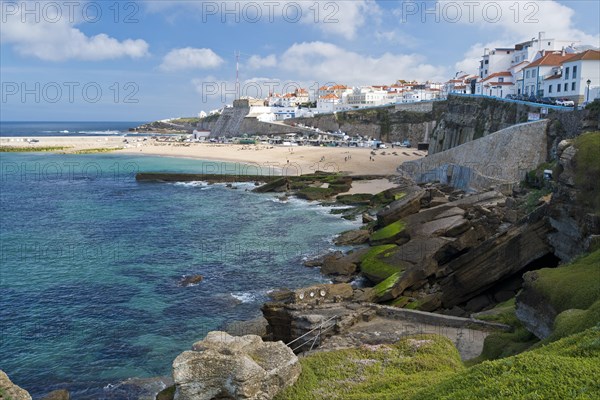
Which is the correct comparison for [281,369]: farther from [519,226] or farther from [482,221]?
[482,221]

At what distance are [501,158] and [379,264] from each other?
68.3 ft

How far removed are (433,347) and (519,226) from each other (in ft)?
31.5

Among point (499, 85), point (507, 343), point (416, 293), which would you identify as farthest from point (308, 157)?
point (507, 343)

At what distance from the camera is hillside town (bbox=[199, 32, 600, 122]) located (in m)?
55.9

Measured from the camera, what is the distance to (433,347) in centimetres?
1299

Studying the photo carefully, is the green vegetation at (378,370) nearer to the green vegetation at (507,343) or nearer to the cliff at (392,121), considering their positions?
the green vegetation at (507,343)

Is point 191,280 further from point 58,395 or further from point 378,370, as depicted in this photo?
point 378,370

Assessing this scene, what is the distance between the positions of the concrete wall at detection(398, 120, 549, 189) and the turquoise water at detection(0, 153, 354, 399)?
11.5 m

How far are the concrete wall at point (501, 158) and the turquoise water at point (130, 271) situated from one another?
11546mm

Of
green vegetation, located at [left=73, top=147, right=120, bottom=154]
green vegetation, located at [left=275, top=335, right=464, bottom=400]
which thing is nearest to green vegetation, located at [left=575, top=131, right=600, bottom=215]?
green vegetation, located at [left=275, top=335, right=464, bottom=400]

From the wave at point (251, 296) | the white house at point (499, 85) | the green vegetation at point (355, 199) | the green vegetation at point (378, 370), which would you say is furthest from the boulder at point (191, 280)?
the white house at point (499, 85)

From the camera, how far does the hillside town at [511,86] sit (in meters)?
55.9

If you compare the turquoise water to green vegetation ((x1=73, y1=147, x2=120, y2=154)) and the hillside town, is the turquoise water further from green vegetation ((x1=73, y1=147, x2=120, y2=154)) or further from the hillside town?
green vegetation ((x1=73, y1=147, x2=120, y2=154))

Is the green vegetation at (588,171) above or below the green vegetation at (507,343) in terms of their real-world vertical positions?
above
